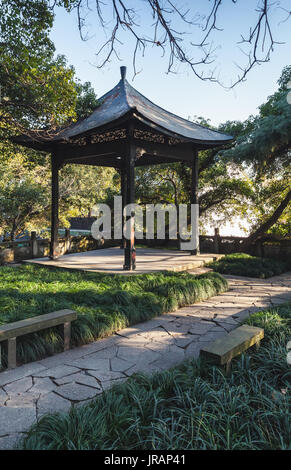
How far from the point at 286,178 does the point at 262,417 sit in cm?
1000

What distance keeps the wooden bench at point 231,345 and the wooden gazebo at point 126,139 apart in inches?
165

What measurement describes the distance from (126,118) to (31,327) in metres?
4.41

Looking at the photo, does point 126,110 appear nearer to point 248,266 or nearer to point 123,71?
point 123,71

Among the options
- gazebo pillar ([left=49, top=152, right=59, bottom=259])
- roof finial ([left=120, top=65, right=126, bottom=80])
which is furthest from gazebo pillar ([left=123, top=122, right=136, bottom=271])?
roof finial ([left=120, top=65, right=126, bottom=80])

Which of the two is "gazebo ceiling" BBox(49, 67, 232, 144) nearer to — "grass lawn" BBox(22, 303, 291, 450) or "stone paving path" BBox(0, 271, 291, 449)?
"stone paving path" BBox(0, 271, 291, 449)

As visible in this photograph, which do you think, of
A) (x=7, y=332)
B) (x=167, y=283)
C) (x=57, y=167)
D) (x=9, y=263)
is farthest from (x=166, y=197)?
(x=7, y=332)

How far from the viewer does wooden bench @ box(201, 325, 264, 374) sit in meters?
2.79

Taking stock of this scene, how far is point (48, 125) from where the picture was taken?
28.4ft

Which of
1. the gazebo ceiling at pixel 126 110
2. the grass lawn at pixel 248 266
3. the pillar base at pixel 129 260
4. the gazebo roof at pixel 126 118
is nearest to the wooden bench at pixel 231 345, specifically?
the pillar base at pixel 129 260

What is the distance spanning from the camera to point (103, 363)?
11.0ft

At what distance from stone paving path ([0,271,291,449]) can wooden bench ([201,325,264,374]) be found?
58 centimetres

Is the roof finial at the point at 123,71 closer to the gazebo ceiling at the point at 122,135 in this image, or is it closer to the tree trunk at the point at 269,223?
the gazebo ceiling at the point at 122,135
